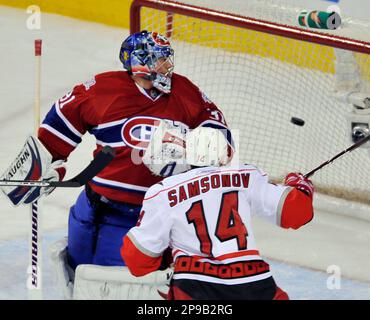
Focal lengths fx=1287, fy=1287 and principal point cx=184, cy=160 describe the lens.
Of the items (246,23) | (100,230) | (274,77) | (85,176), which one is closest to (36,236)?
(100,230)

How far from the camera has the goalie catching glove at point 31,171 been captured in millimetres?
3838

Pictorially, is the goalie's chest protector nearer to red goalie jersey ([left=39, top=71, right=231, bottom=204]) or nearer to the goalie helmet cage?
red goalie jersey ([left=39, top=71, right=231, bottom=204])

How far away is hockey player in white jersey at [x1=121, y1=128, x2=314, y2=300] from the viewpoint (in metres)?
3.37

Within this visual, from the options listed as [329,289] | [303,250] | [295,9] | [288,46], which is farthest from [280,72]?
[329,289]

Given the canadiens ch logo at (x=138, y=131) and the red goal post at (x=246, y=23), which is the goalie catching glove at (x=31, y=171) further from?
the red goal post at (x=246, y=23)

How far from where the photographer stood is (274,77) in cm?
587

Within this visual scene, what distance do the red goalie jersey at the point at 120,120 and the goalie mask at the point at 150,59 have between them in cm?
4

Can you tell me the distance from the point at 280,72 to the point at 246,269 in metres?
2.57

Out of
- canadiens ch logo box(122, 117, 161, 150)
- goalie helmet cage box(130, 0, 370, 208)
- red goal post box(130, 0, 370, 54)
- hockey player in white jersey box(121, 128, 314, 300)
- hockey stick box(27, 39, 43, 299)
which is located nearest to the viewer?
hockey player in white jersey box(121, 128, 314, 300)

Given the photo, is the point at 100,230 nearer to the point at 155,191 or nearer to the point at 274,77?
the point at 155,191

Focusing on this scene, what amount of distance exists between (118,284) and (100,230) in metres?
0.38

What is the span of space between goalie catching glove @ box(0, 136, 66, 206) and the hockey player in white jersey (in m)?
0.51

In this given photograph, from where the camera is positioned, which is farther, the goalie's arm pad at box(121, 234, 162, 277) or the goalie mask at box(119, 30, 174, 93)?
the goalie mask at box(119, 30, 174, 93)

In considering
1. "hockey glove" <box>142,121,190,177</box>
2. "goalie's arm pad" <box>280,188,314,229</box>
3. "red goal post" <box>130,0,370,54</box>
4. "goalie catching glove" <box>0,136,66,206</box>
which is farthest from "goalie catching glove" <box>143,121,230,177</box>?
"red goal post" <box>130,0,370,54</box>
